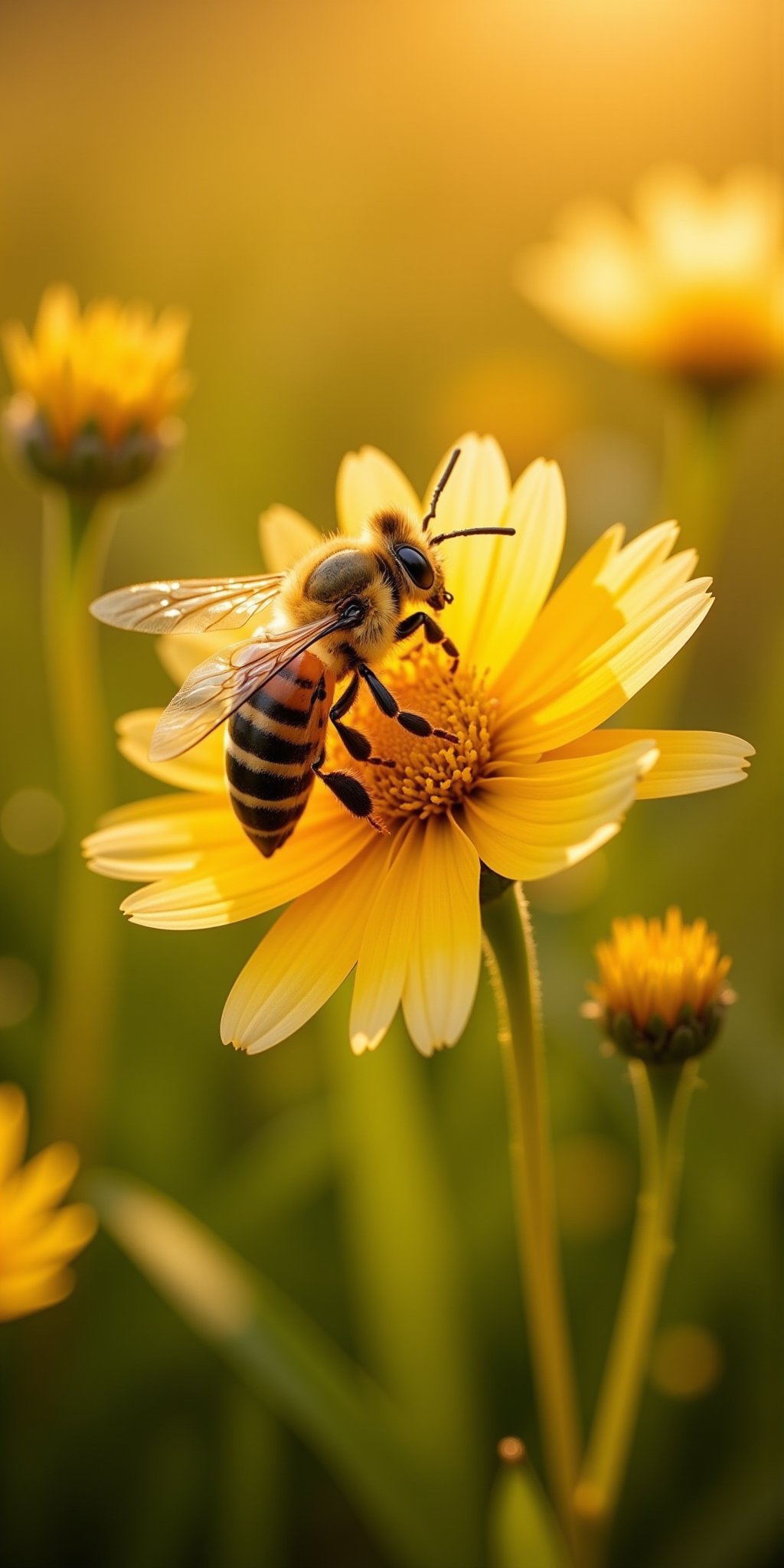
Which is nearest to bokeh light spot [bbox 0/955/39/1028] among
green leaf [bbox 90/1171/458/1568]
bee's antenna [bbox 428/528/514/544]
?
green leaf [bbox 90/1171/458/1568]

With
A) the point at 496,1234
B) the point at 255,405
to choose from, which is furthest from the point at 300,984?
the point at 255,405

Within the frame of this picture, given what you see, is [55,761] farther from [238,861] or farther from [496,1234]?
[238,861]

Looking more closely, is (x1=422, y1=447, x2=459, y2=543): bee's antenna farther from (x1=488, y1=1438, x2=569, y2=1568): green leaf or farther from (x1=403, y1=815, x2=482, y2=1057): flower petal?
(x1=488, y1=1438, x2=569, y2=1568): green leaf

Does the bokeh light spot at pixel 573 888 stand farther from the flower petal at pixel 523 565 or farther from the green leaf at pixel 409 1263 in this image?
the flower petal at pixel 523 565

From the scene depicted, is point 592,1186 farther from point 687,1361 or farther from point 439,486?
point 439,486

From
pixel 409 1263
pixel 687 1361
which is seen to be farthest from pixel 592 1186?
pixel 409 1263

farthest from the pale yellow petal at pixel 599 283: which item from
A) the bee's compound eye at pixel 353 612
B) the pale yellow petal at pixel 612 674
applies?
the pale yellow petal at pixel 612 674
